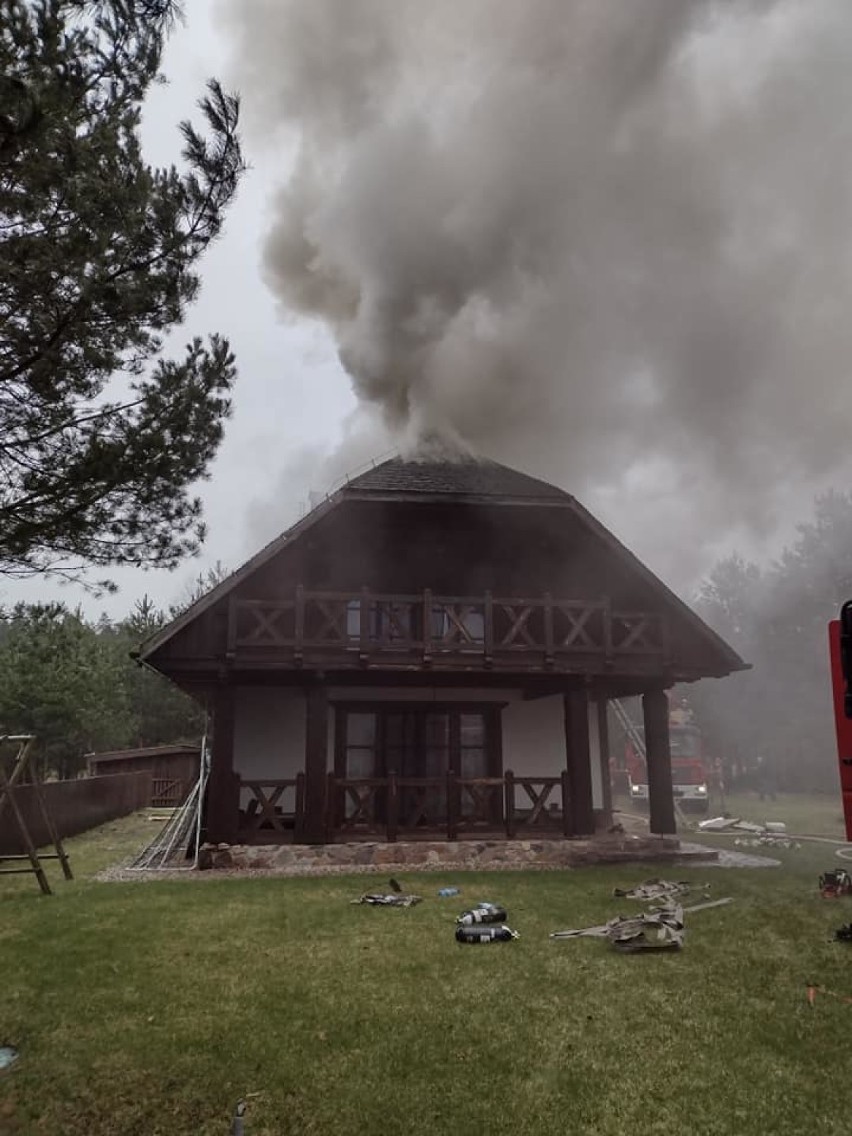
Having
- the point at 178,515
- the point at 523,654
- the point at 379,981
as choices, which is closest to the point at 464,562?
the point at 523,654

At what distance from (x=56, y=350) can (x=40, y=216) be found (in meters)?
0.95

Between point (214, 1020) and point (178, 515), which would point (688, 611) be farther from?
point (214, 1020)

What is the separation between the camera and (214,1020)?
16.7ft

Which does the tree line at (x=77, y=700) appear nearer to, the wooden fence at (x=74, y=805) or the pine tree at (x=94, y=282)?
the wooden fence at (x=74, y=805)

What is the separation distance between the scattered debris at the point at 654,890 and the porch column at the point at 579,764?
2.73m

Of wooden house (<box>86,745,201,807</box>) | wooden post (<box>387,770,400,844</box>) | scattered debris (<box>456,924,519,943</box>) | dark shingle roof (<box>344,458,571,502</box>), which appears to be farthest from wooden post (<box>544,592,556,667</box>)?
wooden house (<box>86,745,201,807</box>)

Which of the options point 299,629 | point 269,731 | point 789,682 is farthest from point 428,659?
point 789,682

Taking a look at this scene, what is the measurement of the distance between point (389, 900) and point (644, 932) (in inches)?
127

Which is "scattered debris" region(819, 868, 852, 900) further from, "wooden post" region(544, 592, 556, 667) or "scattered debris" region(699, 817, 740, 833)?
"scattered debris" region(699, 817, 740, 833)

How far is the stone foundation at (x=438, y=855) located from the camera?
448 inches

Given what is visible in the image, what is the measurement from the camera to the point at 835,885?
29.9 feet

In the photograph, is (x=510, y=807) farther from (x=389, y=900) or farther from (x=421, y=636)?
(x=389, y=900)

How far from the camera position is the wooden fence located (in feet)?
46.3

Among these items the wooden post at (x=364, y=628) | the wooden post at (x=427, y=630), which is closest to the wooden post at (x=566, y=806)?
the wooden post at (x=427, y=630)
